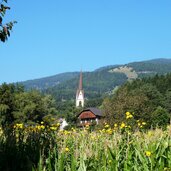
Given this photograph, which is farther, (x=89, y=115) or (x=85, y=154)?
(x=89, y=115)

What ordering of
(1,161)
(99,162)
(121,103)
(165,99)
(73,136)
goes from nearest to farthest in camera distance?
(99,162)
(1,161)
(73,136)
(121,103)
(165,99)

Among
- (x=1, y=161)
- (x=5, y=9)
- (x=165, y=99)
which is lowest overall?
(x=165, y=99)

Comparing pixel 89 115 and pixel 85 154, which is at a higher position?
pixel 85 154

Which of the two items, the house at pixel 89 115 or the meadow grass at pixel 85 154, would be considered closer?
the meadow grass at pixel 85 154

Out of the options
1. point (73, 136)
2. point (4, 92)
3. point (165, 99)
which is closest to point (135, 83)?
point (165, 99)

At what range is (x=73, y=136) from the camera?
25.8ft

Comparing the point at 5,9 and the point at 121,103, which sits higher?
the point at 5,9

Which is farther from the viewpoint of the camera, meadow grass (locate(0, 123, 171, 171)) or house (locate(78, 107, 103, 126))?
house (locate(78, 107, 103, 126))

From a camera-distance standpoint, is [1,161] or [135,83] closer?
[1,161]

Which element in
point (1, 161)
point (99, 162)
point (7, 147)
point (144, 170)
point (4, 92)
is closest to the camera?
point (144, 170)

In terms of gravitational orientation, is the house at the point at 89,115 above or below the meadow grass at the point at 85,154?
below

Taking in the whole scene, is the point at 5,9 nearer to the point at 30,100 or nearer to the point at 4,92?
the point at 4,92

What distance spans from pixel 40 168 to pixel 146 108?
5522cm

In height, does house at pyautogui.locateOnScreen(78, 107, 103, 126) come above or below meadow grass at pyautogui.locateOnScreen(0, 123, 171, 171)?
below
